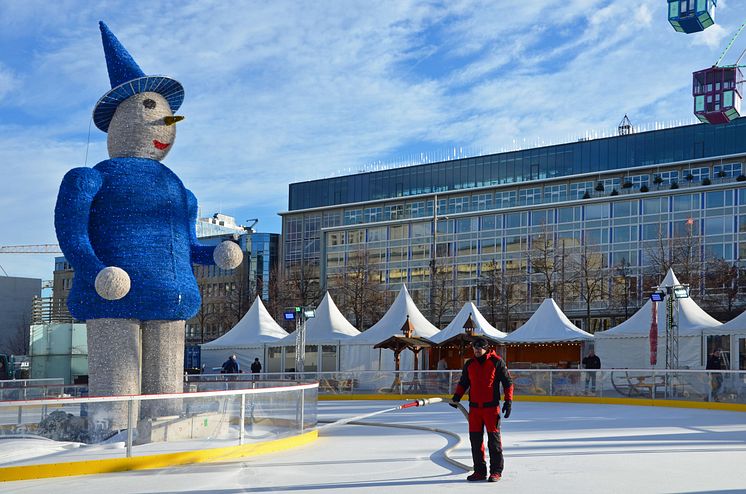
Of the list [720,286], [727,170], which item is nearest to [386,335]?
[720,286]

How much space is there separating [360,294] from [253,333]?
1692 centimetres

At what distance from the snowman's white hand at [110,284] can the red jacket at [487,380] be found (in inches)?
180

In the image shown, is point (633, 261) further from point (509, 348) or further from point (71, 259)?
point (71, 259)

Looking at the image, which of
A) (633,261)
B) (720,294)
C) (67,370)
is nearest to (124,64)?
(67,370)

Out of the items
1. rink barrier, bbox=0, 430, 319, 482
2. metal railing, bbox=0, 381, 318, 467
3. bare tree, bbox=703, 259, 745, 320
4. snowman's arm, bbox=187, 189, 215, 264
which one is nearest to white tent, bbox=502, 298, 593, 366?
bare tree, bbox=703, 259, 745, 320

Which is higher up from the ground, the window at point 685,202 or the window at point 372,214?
the window at point 372,214

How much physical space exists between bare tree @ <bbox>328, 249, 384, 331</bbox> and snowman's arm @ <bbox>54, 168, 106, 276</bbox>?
41.5 metres

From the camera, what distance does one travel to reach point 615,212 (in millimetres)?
65625

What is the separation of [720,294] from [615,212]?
16.0 meters

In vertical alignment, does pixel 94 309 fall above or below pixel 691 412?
above

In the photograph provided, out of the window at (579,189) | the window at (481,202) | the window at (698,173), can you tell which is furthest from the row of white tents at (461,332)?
the window at (481,202)

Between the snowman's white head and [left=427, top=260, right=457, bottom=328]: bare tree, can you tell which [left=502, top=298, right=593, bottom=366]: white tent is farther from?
the snowman's white head

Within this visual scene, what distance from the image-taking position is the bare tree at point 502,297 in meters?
56.4

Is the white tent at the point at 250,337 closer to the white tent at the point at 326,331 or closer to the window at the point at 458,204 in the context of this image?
the white tent at the point at 326,331
